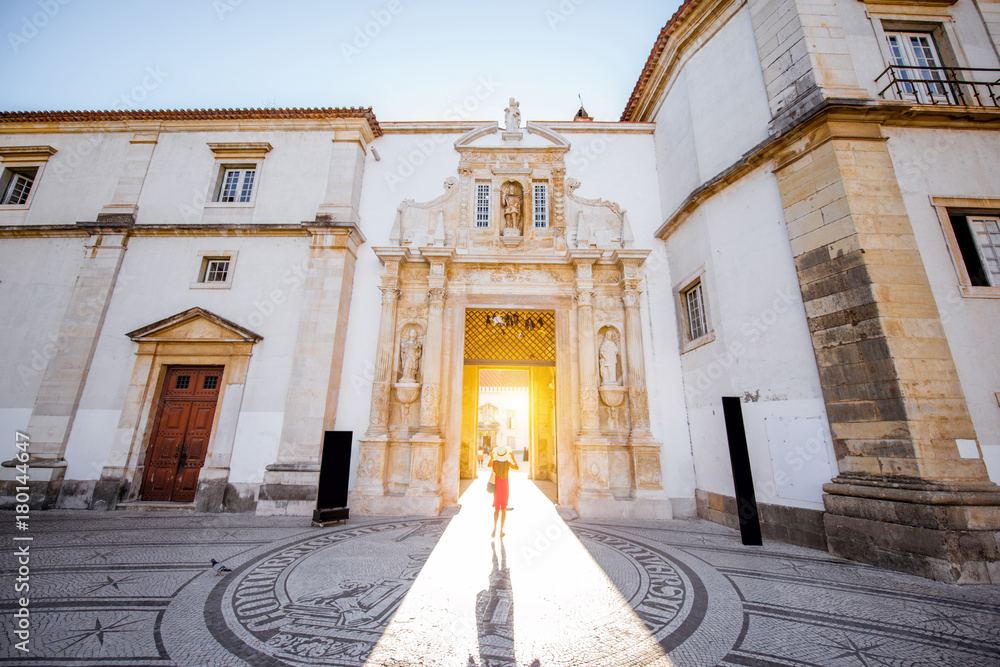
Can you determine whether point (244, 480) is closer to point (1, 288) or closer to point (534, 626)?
point (534, 626)

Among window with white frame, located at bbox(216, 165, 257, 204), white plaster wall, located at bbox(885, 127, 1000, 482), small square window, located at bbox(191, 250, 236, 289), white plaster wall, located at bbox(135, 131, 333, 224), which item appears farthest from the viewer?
window with white frame, located at bbox(216, 165, 257, 204)

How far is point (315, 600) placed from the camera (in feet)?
11.2

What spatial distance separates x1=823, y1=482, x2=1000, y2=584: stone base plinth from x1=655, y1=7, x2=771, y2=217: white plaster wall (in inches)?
232

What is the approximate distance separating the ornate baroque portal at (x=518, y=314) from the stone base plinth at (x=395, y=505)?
0.02 meters

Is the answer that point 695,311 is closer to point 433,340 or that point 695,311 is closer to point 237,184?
point 433,340

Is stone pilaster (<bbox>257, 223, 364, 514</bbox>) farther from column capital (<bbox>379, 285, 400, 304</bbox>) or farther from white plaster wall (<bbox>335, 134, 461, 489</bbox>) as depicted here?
column capital (<bbox>379, 285, 400, 304</bbox>)

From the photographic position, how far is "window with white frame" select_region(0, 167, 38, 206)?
9711 mm

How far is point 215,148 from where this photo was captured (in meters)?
9.63

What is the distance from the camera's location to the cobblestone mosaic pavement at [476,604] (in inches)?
103

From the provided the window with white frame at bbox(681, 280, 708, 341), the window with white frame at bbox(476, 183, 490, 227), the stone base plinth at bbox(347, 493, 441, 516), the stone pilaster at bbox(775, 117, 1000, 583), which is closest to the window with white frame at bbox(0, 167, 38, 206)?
the window with white frame at bbox(476, 183, 490, 227)

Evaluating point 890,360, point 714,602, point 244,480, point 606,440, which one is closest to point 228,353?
point 244,480

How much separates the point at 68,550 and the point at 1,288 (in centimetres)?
832

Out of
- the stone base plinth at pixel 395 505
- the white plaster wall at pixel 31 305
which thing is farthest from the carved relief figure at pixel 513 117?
the white plaster wall at pixel 31 305

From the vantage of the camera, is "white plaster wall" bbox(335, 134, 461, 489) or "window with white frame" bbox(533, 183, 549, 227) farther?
"window with white frame" bbox(533, 183, 549, 227)
